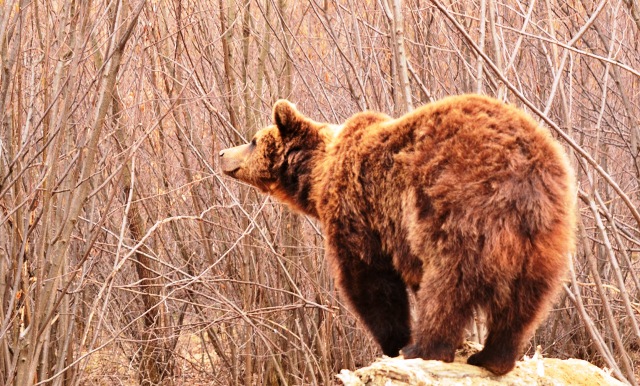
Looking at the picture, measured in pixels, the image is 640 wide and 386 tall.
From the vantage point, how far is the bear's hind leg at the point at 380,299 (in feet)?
14.8

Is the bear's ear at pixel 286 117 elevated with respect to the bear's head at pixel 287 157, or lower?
elevated

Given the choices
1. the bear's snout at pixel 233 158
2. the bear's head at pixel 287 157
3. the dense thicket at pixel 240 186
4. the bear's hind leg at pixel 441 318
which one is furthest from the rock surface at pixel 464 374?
the dense thicket at pixel 240 186

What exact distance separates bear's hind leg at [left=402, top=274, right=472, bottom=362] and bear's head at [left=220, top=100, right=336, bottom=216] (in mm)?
1405

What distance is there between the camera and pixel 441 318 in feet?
12.7

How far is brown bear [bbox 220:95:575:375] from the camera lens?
3.75 m

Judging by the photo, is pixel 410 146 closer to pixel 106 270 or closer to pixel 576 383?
pixel 576 383

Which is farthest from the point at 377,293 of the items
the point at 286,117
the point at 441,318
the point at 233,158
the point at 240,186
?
the point at 240,186

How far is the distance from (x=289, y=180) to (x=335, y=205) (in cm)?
87

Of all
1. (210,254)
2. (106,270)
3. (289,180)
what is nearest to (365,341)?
(210,254)

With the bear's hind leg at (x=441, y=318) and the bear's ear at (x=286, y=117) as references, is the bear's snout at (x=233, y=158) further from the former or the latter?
the bear's hind leg at (x=441, y=318)

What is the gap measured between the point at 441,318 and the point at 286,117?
6.19 feet

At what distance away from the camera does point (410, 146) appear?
4.20 m

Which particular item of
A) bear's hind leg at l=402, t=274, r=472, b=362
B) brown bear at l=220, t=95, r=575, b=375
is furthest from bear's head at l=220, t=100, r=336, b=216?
bear's hind leg at l=402, t=274, r=472, b=362

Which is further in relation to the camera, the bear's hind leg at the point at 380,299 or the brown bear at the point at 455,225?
the bear's hind leg at the point at 380,299
